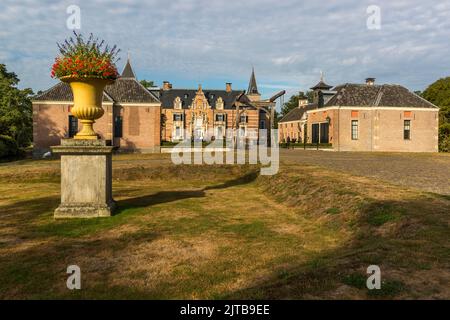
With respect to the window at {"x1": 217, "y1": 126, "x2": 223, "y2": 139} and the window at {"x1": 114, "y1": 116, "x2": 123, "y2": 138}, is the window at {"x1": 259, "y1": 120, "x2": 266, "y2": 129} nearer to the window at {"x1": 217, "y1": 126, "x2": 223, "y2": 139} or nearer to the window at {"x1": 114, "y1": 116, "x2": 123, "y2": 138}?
the window at {"x1": 217, "y1": 126, "x2": 223, "y2": 139}

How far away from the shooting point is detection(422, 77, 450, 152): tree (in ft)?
122

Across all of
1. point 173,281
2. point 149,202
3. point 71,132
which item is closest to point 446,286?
point 173,281

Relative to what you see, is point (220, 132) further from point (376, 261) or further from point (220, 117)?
point (376, 261)

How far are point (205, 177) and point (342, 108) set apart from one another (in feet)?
78.2

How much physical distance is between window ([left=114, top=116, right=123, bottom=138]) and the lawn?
2230cm

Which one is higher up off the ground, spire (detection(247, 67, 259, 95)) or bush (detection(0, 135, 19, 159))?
spire (detection(247, 67, 259, 95))

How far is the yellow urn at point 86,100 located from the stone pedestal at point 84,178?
0.29 meters

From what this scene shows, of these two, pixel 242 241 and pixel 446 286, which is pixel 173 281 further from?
pixel 446 286

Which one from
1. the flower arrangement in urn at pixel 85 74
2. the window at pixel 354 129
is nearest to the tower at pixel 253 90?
the window at pixel 354 129

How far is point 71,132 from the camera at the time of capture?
3014 centimetres

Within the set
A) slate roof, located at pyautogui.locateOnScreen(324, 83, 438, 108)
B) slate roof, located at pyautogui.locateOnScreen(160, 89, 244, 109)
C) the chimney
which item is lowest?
slate roof, located at pyautogui.locateOnScreen(324, 83, 438, 108)

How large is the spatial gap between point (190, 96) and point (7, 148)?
3705 centimetres

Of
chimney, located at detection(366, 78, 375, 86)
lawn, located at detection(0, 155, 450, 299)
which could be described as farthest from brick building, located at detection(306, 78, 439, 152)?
lawn, located at detection(0, 155, 450, 299)

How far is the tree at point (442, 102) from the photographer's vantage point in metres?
37.2
